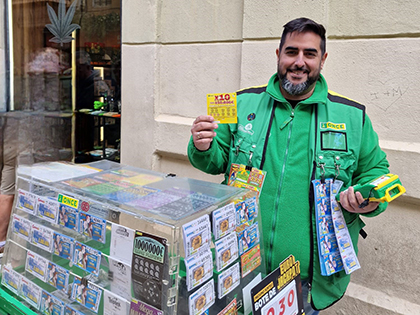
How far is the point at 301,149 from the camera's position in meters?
2.01

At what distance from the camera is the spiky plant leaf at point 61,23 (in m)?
4.41

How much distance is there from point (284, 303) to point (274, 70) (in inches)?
88.7

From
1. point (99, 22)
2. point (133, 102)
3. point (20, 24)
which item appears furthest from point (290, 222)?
point (20, 24)

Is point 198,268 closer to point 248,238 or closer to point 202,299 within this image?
point 202,299

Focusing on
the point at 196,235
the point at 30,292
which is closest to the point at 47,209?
the point at 30,292

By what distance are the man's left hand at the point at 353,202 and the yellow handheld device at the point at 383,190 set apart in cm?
4

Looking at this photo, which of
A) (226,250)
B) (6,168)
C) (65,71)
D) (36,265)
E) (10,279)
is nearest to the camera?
(226,250)

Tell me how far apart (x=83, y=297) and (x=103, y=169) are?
2.29 feet

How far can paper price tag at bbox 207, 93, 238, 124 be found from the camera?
1.85m

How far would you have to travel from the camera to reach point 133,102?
14.0 ft

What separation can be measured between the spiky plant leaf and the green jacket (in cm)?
317

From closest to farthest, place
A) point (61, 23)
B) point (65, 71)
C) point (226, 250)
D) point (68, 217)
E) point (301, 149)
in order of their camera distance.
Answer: point (226, 250) → point (68, 217) → point (301, 149) → point (61, 23) → point (65, 71)

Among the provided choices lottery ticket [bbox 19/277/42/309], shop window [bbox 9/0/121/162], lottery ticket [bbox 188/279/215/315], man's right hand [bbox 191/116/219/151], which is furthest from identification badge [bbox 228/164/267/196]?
shop window [bbox 9/0/121/162]

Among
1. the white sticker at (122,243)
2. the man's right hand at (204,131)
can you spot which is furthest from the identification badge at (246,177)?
the white sticker at (122,243)
